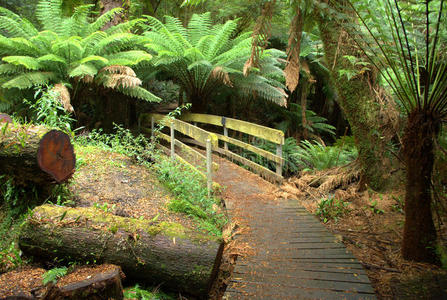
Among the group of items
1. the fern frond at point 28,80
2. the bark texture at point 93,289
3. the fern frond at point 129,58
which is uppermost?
the fern frond at point 129,58

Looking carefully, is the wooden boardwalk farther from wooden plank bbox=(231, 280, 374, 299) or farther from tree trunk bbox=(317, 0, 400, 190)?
tree trunk bbox=(317, 0, 400, 190)

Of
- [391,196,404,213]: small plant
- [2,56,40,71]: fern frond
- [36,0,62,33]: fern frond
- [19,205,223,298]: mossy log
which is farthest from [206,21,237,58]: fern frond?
[19,205,223,298]: mossy log

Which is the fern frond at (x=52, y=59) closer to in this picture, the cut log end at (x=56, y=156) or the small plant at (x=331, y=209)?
the cut log end at (x=56, y=156)

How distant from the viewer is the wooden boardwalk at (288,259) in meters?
2.51

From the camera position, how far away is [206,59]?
7.01 meters

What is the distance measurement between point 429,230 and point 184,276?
80.6 inches

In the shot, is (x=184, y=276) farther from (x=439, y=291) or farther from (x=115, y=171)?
(x=115, y=171)

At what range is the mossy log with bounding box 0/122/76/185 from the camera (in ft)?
10.2

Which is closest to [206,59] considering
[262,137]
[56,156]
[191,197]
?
[262,137]

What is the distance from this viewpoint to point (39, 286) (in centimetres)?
226

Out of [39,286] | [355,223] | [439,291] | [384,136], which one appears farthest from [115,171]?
[439,291]

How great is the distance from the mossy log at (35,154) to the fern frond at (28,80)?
2.60m

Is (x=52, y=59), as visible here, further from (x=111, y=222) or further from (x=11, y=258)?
(x=111, y=222)

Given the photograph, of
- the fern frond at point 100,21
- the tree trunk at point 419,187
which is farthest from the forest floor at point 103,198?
the fern frond at point 100,21
